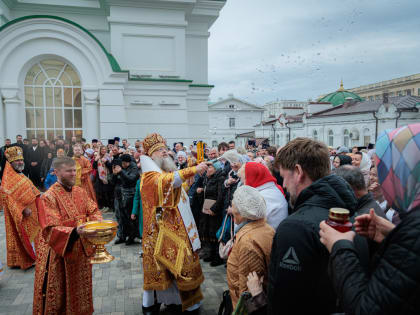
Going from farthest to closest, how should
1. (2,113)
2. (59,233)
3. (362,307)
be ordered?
(2,113) → (59,233) → (362,307)

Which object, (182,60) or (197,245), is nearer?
(197,245)

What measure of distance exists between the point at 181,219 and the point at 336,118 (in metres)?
20.2

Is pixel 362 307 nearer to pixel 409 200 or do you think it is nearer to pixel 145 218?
pixel 409 200

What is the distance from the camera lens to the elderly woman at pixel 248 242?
7.53ft

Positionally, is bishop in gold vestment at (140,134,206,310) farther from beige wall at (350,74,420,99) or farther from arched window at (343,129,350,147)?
beige wall at (350,74,420,99)

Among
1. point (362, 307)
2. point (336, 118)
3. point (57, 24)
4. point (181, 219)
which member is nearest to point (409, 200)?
point (362, 307)

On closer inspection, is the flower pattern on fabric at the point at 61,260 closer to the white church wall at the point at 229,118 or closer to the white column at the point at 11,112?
the white column at the point at 11,112

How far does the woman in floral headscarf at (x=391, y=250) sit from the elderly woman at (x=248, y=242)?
3.10 ft

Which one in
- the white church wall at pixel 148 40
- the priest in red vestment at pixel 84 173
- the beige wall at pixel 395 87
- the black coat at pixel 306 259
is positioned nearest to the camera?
the black coat at pixel 306 259

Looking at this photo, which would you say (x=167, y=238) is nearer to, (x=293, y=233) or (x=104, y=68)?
(x=293, y=233)

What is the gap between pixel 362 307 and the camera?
118 cm

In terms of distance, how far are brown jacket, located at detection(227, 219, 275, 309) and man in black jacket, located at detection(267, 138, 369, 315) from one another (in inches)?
19.6

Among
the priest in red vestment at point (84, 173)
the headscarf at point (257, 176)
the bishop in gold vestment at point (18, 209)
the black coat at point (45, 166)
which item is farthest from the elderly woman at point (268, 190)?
the black coat at point (45, 166)

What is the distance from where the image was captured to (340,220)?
1371 mm
